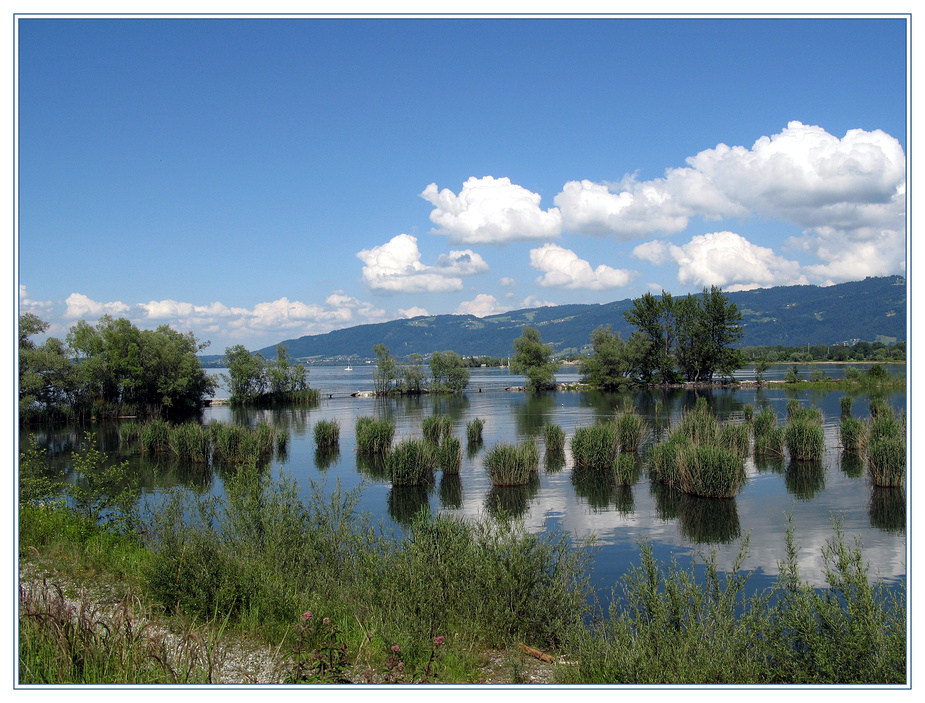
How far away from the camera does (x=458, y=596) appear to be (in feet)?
21.1

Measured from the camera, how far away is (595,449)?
19.5m

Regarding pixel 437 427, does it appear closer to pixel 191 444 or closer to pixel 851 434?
pixel 191 444

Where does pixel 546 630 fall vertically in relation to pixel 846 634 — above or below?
below

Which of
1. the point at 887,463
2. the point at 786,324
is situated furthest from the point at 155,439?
the point at 786,324

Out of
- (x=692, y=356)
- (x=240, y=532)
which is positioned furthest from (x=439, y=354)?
(x=240, y=532)

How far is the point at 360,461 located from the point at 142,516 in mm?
9543

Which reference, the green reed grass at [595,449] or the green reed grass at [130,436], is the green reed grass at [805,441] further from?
the green reed grass at [130,436]

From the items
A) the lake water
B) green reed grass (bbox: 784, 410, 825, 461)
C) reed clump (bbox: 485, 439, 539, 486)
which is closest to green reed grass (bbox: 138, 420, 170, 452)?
the lake water

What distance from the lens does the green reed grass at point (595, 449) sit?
1944 centimetres

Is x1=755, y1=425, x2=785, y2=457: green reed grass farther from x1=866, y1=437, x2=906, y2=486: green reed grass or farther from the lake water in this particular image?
x1=866, y1=437, x2=906, y2=486: green reed grass

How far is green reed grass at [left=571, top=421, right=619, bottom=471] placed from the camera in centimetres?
1944

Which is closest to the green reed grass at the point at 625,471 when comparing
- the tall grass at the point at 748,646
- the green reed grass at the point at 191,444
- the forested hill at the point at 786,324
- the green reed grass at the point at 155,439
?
the tall grass at the point at 748,646
